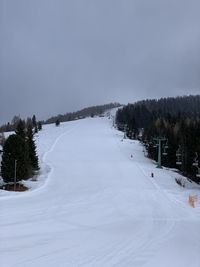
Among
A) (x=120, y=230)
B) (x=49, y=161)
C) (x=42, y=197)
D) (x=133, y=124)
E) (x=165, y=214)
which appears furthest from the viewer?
(x=133, y=124)

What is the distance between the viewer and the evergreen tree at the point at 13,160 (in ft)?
147

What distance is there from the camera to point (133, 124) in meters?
147

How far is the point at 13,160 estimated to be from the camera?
44.9 metres

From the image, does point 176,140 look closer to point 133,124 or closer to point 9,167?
point 9,167

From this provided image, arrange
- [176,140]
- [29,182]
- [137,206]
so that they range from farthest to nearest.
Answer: [176,140] < [29,182] < [137,206]

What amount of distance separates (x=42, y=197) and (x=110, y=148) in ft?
196

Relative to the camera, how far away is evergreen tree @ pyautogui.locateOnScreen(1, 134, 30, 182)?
44.8 meters

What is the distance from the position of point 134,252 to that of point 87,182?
31.8 meters

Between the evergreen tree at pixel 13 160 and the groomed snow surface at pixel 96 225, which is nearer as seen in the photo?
the groomed snow surface at pixel 96 225

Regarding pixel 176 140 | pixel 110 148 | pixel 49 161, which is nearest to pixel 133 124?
pixel 110 148

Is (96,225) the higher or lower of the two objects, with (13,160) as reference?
lower

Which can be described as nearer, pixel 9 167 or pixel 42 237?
pixel 42 237

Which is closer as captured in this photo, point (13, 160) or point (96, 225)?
point (96, 225)

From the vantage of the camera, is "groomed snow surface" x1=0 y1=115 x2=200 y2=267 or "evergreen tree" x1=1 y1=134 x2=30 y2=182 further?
"evergreen tree" x1=1 y1=134 x2=30 y2=182
